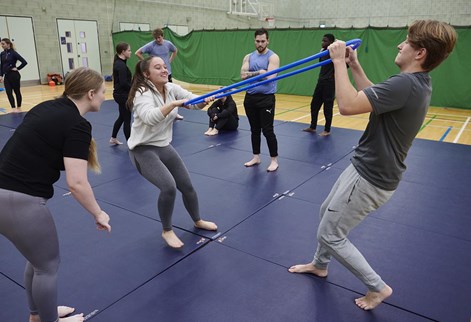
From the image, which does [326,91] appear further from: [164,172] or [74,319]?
[74,319]

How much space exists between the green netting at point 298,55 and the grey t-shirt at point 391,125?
338 inches

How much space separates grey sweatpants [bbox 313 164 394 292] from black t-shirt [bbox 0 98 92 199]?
1.34 metres

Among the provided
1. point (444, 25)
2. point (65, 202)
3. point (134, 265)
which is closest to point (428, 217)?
point (444, 25)

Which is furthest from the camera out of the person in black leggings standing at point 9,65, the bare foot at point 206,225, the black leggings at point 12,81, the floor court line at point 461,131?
the black leggings at point 12,81

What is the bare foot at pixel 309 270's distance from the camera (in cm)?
249

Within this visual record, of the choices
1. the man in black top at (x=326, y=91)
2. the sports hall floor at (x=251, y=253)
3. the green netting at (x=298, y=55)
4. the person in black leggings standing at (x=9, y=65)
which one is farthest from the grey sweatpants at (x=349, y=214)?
the green netting at (x=298, y=55)

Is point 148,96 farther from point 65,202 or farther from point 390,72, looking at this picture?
point 390,72

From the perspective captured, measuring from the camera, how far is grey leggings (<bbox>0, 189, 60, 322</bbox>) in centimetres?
160

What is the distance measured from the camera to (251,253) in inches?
110

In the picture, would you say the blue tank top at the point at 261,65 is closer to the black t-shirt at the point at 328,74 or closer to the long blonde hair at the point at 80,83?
the black t-shirt at the point at 328,74

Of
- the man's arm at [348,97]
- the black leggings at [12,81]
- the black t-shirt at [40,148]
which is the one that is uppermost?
the man's arm at [348,97]

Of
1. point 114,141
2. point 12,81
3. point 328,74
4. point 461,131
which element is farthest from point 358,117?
point 12,81

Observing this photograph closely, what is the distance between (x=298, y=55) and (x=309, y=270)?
31.5 feet

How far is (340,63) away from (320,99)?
4813 millimetres
